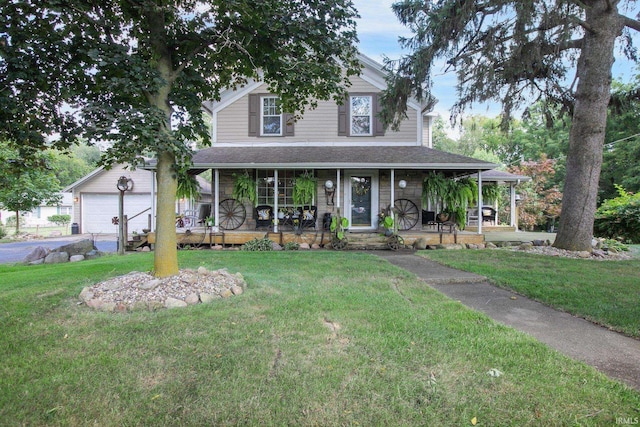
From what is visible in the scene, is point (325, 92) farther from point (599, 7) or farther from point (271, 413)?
point (599, 7)

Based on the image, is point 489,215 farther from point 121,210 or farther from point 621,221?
point 121,210

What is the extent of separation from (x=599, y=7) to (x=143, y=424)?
36.5 feet

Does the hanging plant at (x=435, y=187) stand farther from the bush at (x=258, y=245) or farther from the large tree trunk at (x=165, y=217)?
the large tree trunk at (x=165, y=217)

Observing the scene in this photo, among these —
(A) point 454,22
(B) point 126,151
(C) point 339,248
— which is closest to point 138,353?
(B) point 126,151

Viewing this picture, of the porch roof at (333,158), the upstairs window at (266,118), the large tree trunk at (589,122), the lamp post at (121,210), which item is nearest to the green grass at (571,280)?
the large tree trunk at (589,122)

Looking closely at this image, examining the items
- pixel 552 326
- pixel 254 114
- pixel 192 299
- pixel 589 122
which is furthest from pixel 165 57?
pixel 589 122

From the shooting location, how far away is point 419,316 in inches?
137

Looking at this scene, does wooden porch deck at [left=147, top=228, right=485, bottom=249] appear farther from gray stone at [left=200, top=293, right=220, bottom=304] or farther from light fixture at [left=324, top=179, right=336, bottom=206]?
gray stone at [left=200, top=293, right=220, bottom=304]

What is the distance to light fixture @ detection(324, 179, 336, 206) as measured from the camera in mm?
10409

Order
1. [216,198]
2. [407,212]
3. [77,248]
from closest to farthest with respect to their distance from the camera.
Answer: [77,248], [216,198], [407,212]

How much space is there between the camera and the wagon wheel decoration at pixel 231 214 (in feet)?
36.0

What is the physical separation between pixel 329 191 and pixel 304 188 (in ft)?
3.54

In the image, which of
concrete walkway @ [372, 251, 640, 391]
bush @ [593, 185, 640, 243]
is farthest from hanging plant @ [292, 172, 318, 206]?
bush @ [593, 185, 640, 243]

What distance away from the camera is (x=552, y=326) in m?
3.39
